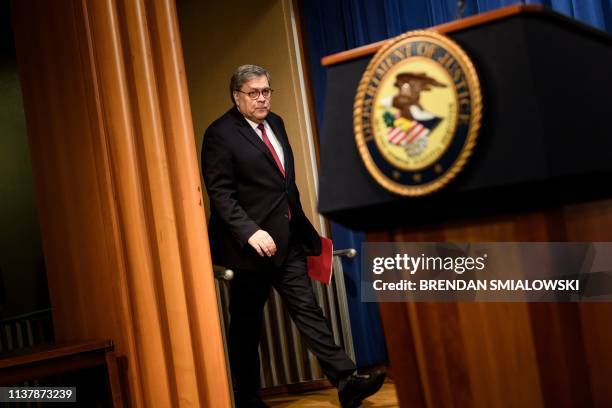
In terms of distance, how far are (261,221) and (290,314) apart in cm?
39

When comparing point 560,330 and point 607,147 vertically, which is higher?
point 607,147

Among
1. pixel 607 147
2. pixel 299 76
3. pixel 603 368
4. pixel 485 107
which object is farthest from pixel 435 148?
pixel 299 76

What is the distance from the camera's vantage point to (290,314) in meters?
3.13

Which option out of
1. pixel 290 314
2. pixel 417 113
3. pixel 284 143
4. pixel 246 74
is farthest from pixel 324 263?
pixel 417 113

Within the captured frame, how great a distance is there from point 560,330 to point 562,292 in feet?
0.20

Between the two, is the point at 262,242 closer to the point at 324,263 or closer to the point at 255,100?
the point at 324,263

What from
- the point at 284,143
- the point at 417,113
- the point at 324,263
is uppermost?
the point at 284,143

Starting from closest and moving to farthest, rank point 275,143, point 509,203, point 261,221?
point 509,203 < point 261,221 < point 275,143

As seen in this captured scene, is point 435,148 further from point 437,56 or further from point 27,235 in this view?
point 27,235

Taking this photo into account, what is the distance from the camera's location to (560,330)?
1.14 meters

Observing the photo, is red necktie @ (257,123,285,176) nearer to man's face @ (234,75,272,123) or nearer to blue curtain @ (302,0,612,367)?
man's face @ (234,75,272,123)

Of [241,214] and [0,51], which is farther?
[0,51]

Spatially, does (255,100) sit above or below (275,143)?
above

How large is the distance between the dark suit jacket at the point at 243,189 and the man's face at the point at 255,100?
0.04 meters
